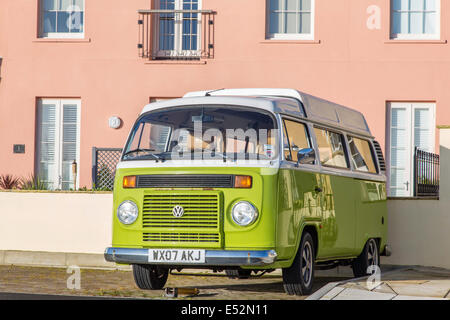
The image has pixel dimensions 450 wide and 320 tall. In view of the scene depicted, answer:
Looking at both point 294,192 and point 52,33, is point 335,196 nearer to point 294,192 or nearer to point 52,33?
point 294,192

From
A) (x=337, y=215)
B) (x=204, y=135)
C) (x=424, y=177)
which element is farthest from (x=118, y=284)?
(x=424, y=177)

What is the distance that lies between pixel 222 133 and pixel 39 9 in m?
11.5

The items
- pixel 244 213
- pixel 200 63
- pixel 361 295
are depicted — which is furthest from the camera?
pixel 200 63

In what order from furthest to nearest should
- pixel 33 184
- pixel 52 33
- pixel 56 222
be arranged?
pixel 52 33, pixel 33 184, pixel 56 222

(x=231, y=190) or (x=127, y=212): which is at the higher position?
(x=231, y=190)

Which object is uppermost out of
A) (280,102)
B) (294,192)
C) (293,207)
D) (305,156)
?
(280,102)

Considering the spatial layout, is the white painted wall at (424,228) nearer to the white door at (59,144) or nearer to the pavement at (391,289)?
the pavement at (391,289)

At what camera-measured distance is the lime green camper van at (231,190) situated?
33.6 feet

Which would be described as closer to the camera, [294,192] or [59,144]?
[294,192]

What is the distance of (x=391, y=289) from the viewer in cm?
1096

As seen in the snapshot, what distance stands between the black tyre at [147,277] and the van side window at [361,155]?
3.60m

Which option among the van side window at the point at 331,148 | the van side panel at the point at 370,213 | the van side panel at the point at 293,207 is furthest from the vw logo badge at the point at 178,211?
the van side panel at the point at 370,213

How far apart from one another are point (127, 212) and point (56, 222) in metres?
5.16

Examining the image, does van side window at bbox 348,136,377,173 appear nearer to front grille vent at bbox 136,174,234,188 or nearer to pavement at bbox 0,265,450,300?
pavement at bbox 0,265,450,300
